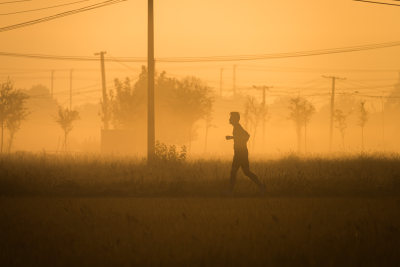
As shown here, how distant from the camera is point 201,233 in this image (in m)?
8.11

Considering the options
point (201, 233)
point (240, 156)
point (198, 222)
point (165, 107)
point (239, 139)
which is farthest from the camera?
point (165, 107)

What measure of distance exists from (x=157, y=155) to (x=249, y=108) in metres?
43.9

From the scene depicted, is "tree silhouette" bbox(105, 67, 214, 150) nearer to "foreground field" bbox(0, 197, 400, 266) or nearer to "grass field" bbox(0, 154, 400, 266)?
"grass field" bbox(0, 154, 400, 266)

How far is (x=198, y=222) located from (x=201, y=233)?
3.54 ft

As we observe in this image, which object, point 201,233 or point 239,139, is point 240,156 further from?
point 201,233

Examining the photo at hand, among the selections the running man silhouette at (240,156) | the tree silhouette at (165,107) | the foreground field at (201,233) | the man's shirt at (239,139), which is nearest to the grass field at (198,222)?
the foreground field at (201,233)

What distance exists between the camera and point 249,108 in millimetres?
65875

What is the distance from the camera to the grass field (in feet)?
21.7

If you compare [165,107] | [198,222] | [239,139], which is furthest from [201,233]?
[165,107]

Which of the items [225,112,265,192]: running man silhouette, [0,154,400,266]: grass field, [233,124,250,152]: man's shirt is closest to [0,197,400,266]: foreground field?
[0,154,400,266]: grass field

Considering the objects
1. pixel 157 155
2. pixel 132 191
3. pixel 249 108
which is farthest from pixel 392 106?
pixel 132 191

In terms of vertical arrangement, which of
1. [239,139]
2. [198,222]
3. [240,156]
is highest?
[239,139]

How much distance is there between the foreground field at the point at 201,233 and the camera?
6512mm

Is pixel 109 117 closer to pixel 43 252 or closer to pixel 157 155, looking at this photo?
pixel 157 155
